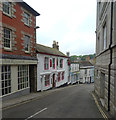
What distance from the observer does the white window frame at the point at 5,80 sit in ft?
34.7

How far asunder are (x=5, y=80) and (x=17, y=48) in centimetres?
392

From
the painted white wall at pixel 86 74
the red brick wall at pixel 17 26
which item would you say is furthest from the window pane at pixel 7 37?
the painted white wall at pixel 86 74

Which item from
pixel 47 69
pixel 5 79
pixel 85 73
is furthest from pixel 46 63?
pixel 85 73

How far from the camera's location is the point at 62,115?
7.13 metres

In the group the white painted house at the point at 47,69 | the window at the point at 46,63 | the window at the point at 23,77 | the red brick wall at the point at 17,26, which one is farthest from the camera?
the window at the point at 46,63

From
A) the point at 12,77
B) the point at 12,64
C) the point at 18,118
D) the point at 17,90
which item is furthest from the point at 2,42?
the point at 18,118

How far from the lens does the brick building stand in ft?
35.1

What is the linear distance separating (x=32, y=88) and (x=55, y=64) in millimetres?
7499

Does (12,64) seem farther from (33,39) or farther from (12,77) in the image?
(33,39)

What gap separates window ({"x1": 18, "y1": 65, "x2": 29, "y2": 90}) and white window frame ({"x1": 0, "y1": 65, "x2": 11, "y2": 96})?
1499 millimetres

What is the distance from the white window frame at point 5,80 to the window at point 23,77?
1.50 meters

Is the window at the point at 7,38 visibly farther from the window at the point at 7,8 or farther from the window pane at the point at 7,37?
the window at the point at 7,8

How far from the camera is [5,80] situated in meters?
10.9

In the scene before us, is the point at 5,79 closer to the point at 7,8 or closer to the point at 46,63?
the point at 7,8
